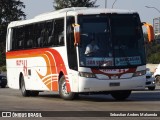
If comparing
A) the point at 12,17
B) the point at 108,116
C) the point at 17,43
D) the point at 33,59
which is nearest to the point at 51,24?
the point at 33,59

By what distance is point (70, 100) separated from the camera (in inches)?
910

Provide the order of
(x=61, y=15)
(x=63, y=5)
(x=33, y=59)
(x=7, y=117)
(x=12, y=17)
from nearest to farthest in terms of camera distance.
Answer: (x=7, y=117) → (x=61, y=15) → (x=33, y=59) → (x=12, y=17) → (x=63, y=5)

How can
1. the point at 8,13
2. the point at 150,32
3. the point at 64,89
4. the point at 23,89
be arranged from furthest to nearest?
the point at 8,13, the point at 23,89, the point at 64,89, the point at 150,32

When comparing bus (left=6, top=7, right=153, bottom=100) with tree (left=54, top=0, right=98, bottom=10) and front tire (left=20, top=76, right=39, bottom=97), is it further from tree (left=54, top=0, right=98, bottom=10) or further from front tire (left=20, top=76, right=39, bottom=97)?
tree (left=54, top=0, right=98, bottom=10)

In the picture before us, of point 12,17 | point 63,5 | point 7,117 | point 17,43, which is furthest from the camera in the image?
point 63,5

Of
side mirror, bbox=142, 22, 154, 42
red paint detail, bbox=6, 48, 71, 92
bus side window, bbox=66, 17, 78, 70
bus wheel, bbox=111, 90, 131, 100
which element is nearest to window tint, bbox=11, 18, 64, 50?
red paint detail, bbox=6, 48, 71, 92

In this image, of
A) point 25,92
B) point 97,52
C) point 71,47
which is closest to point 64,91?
point 71,47

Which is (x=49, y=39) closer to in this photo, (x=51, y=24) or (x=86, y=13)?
(x=51, y=24)

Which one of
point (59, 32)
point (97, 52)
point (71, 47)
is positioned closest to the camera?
point (97, 52)

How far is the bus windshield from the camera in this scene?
21891 millimetres

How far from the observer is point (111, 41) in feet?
72.6

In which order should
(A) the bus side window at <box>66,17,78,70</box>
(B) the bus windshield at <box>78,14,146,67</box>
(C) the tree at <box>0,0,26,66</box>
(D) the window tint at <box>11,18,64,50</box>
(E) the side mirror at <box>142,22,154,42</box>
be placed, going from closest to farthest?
(B) the bus windshield at <box>78,14,146,67</box> < (E) the side mirror at <box>142,22,154,42</box> < (A) the bus side window at <box>66,17,78,70</box> < (D) the window tint at <box>11,18,64,50</box> < (C) the tree at <box>0,0,26,66</box>

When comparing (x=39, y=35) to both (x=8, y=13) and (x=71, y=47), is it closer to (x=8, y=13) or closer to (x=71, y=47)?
(x=71, y=47)

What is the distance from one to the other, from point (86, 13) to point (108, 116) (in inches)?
287
